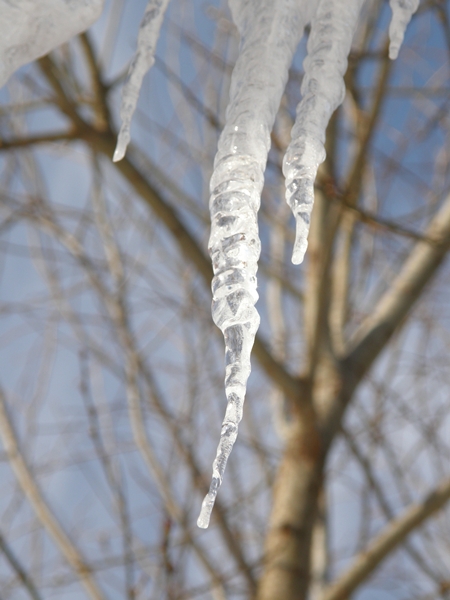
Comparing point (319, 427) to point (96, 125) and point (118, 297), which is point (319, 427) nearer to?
point (96, 125)

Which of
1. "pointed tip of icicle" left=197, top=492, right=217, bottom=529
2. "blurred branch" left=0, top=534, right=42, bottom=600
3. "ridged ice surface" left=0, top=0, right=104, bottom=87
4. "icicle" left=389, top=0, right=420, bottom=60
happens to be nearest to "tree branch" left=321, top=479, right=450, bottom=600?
"blurred branch" left=0, top=534, right=42, bottom=600

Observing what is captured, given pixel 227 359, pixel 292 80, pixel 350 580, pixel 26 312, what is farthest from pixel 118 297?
pixel 227 359

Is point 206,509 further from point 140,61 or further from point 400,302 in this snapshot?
point 400,302

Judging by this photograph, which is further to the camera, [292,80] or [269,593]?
[292,80]

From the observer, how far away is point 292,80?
87.8 inches

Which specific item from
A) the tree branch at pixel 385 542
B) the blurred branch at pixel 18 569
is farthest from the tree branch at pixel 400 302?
the blurred branch at pixel 18 569

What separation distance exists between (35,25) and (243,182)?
31 centimetres

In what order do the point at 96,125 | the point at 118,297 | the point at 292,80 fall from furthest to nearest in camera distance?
the point at 118,297
the point at 292,80
the point at 96,125

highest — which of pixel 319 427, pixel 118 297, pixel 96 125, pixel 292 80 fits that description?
pixel 292 80

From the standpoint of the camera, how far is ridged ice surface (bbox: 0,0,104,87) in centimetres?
63

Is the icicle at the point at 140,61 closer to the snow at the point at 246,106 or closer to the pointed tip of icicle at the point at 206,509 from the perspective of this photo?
the snow at the point at 246,106

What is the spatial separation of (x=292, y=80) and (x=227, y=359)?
1.89 m

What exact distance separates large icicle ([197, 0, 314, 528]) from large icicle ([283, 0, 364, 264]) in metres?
0.03

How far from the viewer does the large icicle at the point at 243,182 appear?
0.61 m
